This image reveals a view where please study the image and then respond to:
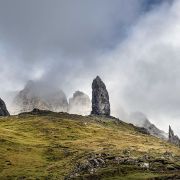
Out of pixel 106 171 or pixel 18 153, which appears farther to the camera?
pixel 18 153

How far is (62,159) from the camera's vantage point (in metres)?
190

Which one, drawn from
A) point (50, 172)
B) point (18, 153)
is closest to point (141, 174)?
point (50, 172)

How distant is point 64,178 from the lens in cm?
14838

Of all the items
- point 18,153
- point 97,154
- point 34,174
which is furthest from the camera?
point 18,153

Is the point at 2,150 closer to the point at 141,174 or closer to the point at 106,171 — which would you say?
the point at 106,171

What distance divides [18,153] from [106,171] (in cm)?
5685

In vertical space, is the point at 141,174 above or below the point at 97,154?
below

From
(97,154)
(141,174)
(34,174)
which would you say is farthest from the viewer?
(97,154)

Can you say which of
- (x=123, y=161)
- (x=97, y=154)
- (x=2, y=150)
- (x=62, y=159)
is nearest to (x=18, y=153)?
(x=2, y=150)

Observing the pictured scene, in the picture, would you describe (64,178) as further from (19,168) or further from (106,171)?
(19,168)

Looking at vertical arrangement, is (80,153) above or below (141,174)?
above

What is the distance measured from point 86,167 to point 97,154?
22833 millimetres

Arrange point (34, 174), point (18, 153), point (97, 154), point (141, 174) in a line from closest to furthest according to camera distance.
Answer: point (141, 174) → point (34, 174) → point (97, 154) → point (18, 153)

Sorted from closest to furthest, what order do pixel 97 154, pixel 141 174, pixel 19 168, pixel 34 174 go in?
pixel 141 174
pixel 34 174
pixel 19 168
pixel 97 154
